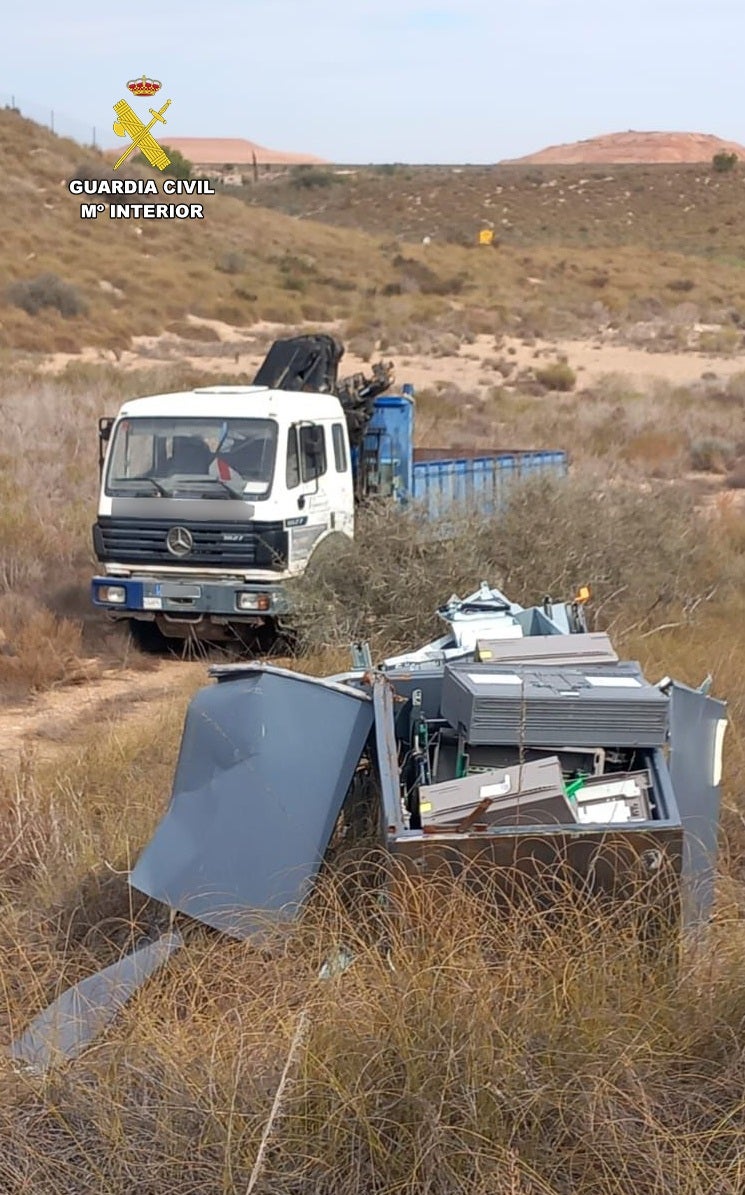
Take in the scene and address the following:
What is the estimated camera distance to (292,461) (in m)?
10.9

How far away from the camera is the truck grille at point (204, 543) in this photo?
34.8 ft

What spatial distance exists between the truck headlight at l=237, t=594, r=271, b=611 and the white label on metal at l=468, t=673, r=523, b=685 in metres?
5.25

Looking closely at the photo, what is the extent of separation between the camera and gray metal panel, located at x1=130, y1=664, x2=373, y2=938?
15.8 ft

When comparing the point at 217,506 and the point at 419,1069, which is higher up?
the point at 217,506

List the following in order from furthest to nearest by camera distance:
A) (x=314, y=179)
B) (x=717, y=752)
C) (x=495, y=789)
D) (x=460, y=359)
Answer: (x=314, y=179) < (x=460, y=359) < (x=717, y=752) < (x=495, y=789)

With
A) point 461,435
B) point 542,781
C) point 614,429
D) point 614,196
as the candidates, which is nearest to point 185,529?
point 542,781

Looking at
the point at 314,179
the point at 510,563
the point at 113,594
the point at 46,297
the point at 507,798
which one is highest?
the point at 314,179

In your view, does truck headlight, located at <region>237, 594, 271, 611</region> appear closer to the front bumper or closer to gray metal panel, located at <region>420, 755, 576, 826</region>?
the front bumper

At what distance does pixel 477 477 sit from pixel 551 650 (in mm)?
7073

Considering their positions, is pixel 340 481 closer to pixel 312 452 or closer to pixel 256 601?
pixel 312 452

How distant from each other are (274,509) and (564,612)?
375 cm

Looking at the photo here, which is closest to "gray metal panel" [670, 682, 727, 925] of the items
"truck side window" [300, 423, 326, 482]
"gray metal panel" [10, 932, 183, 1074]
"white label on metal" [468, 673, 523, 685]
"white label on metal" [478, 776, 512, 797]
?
"white label on metal" [468, 673, 523, 685]

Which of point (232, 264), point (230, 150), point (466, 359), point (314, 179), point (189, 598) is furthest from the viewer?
point (230, 150)

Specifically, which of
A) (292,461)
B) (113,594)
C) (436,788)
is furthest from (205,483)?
(436,788)
